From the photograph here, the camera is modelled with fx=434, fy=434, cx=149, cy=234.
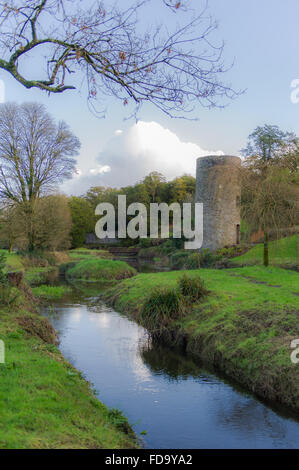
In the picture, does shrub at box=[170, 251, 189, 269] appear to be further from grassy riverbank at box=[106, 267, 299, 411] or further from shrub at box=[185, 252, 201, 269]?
grassy riverbank at box=[106, 267, 299, 411]

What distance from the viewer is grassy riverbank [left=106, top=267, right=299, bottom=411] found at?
756 centimetres

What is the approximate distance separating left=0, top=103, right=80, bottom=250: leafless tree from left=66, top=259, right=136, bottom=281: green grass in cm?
707

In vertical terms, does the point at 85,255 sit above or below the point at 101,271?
above

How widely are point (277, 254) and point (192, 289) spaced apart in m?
11.1

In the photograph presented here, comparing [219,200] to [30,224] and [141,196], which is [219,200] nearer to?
[30,224]

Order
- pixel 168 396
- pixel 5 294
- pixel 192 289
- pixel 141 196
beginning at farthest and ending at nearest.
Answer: pixel 141 196 → pixel 192 289 → pixel 5 294 → pixel 168 396

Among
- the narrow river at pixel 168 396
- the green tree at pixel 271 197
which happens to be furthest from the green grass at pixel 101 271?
the narrow river at pixel 168 396

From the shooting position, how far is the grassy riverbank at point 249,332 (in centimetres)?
756

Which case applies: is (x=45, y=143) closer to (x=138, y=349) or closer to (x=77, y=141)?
(x=77, y=141)

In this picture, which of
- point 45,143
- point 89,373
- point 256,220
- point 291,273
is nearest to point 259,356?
point 89,373

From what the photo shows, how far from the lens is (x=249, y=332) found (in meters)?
9.25

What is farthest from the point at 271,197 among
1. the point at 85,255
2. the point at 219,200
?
the point at 85,255

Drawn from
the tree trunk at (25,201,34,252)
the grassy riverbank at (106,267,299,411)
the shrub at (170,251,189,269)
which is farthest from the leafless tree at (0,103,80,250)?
the grassy riverbank at (106,267,299,411)

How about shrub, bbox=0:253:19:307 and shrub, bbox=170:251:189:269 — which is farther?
shrub, bbox=170:251:189:269
